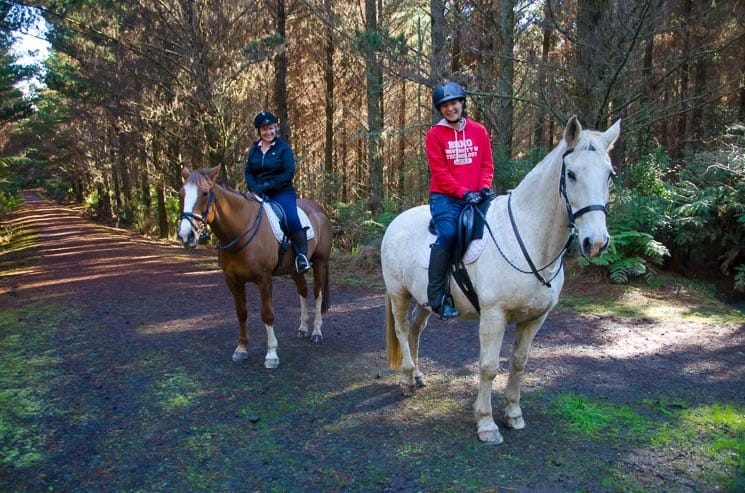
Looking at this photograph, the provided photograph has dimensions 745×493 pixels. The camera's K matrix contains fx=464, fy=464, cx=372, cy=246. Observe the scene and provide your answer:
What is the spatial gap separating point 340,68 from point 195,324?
12.6 m

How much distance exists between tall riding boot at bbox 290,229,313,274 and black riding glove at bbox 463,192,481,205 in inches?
103

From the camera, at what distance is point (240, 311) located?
18.5 feet

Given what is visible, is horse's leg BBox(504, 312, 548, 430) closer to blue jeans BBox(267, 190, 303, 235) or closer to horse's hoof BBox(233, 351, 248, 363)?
blue jeans BBox(267, 190, 303, 235)

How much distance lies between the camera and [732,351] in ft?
19.1

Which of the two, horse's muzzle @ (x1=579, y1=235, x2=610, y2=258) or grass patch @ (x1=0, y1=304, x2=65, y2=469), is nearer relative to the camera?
horse's muzzle @ (x1=579, y1=235, x2=610, y2=258)

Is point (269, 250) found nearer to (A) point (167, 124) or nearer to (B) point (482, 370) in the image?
(B) point (482, 370)

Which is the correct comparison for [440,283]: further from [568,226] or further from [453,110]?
[453,110]

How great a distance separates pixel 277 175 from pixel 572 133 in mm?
3784

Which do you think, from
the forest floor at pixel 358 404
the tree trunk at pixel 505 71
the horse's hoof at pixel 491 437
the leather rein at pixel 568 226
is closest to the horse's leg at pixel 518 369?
the forest floor at pixel 358 404

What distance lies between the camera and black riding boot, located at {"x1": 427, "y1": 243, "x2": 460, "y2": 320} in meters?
3.83

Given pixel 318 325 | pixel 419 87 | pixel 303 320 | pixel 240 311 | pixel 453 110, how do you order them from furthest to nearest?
pixel 419 87 < pixel 303 320 < pixel 318 325 < pixel 240 311 < pixel 453 110

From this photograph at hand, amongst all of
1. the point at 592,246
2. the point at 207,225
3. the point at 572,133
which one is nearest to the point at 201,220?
the point at 207,225

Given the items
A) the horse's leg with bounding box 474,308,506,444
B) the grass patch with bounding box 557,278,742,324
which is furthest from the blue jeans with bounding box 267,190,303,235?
the grass patch with bounding box 557,278,742,324

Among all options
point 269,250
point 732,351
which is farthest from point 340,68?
point 732,351
